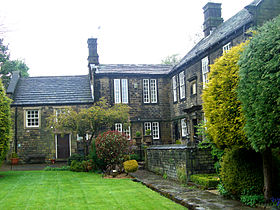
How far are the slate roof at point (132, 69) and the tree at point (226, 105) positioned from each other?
18266 millimetres

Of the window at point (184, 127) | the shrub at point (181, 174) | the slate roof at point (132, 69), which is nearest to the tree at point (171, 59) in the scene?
the slate roof at point (132, 69)

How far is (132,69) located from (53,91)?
712 centimetres

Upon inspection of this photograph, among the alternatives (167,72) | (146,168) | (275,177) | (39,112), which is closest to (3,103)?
(146,168)

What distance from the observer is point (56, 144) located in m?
26.6

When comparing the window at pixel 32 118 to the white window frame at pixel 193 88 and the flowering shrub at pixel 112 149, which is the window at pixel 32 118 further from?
the white window frame at pixel 193 88

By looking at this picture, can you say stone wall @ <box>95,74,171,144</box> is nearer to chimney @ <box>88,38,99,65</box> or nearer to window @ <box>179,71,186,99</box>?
chimney @ <box>88,38,99,65</box>

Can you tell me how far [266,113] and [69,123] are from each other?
15.1m

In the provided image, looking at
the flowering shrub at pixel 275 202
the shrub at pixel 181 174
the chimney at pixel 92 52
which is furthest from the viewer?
the chimney at pixel 92 52

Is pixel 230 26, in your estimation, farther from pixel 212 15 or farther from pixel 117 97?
pixel 117 97

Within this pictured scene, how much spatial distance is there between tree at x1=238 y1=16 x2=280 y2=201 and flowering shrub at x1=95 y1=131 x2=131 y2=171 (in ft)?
33.1

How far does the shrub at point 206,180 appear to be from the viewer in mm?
10625

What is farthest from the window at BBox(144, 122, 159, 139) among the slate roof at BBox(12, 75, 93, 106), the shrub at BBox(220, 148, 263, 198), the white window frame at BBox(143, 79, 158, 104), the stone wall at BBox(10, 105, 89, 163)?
the shrub at BBox(220, 148, 263, 198)

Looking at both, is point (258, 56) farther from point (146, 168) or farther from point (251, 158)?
point (146, 168)

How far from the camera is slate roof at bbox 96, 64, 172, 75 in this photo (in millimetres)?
27458
